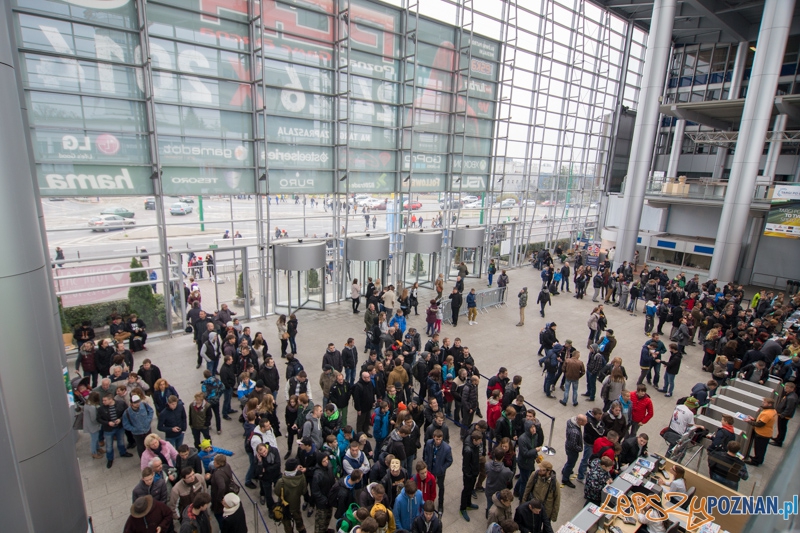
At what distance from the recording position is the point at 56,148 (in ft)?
33.7

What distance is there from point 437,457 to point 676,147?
1244 inches

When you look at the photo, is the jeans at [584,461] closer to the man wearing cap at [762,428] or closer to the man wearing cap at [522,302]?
the man wearing cap at [762,428]

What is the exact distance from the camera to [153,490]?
5.29 metres

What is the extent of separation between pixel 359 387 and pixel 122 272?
793cm

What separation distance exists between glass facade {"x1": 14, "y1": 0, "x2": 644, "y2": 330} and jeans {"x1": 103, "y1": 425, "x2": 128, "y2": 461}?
5.27 meters

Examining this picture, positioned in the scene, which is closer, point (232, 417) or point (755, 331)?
point (232, 417)

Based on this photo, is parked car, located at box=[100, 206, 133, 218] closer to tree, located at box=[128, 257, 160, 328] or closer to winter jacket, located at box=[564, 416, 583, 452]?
tree, located at box=[128, 257, 160, 328]

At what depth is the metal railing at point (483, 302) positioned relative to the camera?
49.0 ft

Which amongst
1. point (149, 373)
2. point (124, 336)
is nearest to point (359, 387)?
point (149, 373)

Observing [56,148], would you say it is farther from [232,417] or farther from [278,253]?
[232,417]

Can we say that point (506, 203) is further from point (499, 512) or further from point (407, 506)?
point (407, 506)

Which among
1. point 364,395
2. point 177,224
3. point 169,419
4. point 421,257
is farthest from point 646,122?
point 169,419

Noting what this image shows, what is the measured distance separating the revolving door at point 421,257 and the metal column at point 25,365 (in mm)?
13867

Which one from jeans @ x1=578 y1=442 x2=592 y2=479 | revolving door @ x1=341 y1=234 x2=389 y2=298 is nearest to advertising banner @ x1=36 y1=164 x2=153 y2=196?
revolving door @ x1=341 y1=234 x2=389 y2=298
